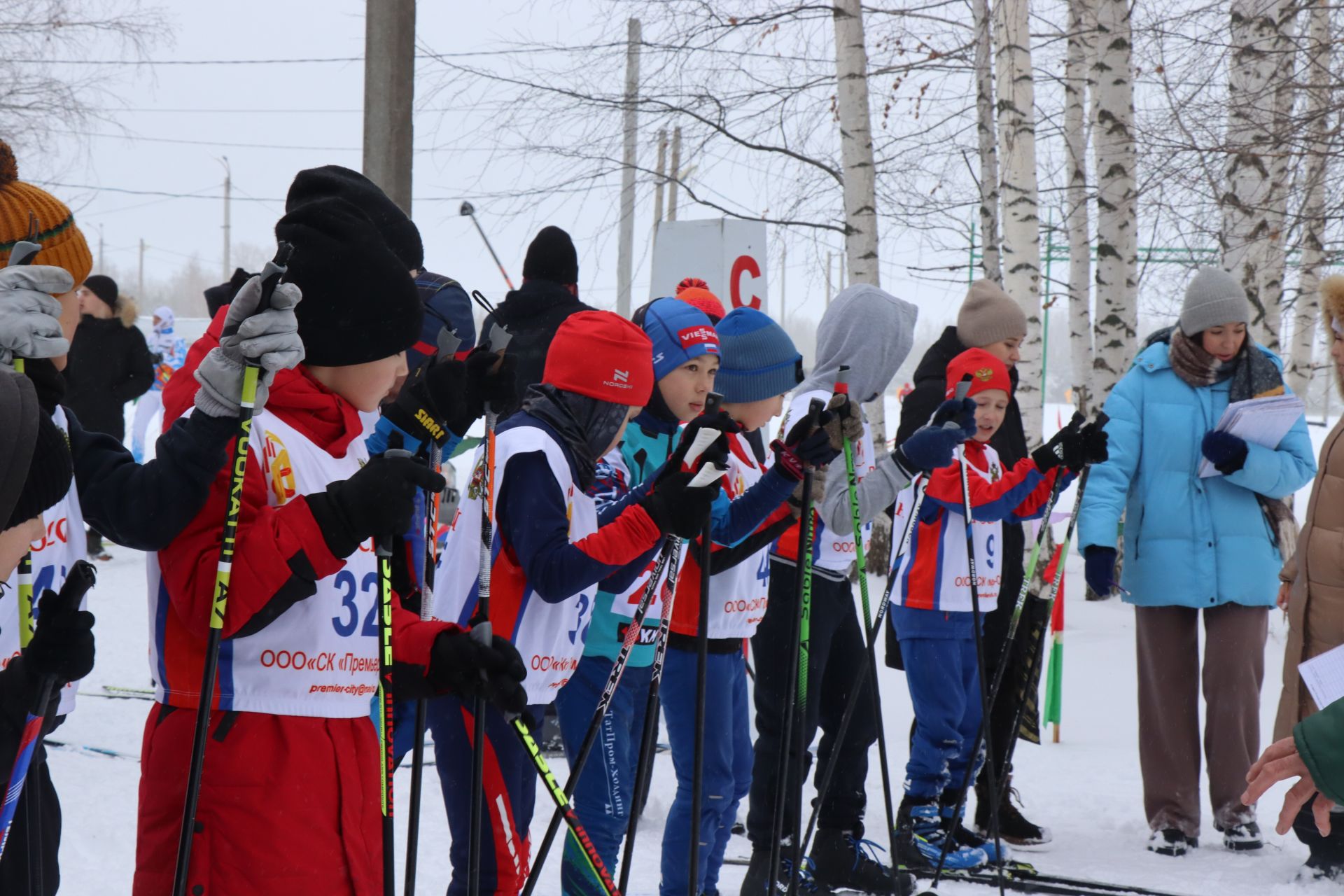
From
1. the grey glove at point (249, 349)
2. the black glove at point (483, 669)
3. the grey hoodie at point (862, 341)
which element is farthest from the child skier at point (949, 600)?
the grey glove at point (249, 349)

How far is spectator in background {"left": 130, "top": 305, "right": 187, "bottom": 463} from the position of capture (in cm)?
1243

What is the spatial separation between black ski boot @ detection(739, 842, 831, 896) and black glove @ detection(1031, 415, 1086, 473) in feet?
5.54

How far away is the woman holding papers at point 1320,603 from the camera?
4.54 metres

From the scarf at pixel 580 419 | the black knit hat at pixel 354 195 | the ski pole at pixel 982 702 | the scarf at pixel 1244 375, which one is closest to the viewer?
the black knit hat at pixel 354 195

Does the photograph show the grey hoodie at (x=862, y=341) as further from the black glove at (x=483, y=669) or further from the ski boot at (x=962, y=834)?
the black glove at (x=483, y=669)

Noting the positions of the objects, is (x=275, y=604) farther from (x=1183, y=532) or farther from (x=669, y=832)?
(x=1183, y=532)

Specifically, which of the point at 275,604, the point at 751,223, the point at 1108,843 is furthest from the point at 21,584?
the point at 751,223

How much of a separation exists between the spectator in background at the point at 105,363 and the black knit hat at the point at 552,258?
4941 mm

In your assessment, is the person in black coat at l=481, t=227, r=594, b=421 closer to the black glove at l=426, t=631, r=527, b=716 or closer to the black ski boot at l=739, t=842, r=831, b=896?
the black ski boot at l=739, t=842, r=831, b=896

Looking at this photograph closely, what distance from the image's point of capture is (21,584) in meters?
2.22

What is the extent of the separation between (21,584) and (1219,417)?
4.62 m

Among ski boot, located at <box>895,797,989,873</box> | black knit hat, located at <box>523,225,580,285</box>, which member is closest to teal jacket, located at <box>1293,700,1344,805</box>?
ski boot, located at <box>895,797,989,873</box>

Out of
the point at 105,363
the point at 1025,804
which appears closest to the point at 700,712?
the point at 1025,804

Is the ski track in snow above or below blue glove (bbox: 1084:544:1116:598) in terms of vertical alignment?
below
